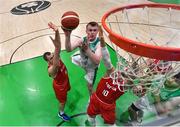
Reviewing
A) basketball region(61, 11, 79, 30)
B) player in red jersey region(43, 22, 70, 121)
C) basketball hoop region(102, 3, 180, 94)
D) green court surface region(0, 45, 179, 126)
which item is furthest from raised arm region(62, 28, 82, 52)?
green court surface region(0, 45, 179, 126)

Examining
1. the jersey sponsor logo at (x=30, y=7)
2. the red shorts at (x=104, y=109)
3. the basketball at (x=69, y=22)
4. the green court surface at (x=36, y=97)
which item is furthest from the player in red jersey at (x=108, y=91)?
the jersey sponsor logo at (x=30, y=7)

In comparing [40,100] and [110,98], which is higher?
[110,98]

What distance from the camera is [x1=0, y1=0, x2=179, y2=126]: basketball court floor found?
8.38 feet

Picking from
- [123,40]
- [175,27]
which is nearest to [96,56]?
[123,40]

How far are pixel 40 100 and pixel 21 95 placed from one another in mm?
251

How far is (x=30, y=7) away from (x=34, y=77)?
296 cm

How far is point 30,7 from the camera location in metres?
5.64

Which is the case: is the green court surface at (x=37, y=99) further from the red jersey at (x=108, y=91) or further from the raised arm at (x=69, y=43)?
the raised arm at (x=69, y=43)

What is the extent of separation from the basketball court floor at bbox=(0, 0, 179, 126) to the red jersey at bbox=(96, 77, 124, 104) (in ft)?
1.46

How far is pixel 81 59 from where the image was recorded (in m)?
2.43

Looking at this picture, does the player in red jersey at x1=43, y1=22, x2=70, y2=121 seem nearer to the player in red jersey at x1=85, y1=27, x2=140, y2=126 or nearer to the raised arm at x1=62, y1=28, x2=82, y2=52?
the raised arm at x1=62, y1=28, x2=82, y2=52

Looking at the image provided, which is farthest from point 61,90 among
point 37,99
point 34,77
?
point 34,77

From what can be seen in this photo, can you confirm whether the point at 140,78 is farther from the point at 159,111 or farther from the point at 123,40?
the point at 159,111

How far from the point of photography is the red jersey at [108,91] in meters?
1.97
